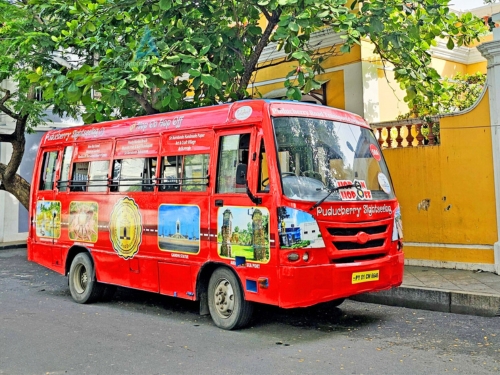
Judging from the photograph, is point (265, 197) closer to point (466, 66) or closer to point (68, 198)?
point (68, 198)

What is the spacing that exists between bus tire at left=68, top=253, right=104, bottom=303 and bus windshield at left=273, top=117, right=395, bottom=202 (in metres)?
4.15

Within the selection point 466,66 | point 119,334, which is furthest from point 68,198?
point 466,66

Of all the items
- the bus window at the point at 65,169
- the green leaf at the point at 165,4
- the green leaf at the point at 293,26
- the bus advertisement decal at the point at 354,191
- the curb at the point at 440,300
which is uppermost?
the green leaf at the point at 165,4

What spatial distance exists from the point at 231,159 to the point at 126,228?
7.37ft

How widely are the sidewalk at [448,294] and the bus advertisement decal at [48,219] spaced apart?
200 inches

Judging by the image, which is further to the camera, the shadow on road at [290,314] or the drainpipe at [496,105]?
the drainpipe at [496,105]

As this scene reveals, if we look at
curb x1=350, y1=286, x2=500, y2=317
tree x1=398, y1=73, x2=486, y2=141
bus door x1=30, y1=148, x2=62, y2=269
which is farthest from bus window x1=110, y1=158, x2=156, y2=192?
tree x1=398, y1=73, x2=486, y2=141

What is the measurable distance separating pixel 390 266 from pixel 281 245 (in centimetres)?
160

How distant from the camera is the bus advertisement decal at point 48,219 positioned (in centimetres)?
944

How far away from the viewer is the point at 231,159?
6.74 m

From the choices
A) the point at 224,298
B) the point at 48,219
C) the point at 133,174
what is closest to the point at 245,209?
the point at 224,298

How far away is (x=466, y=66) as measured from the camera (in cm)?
1445

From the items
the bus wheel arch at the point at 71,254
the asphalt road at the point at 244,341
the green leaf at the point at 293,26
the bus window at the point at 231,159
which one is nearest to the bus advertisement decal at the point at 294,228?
the bus window at the point at 231,159

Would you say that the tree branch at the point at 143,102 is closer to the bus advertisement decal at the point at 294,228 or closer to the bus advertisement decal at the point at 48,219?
the bus advertisement decal at the point at 48,219
